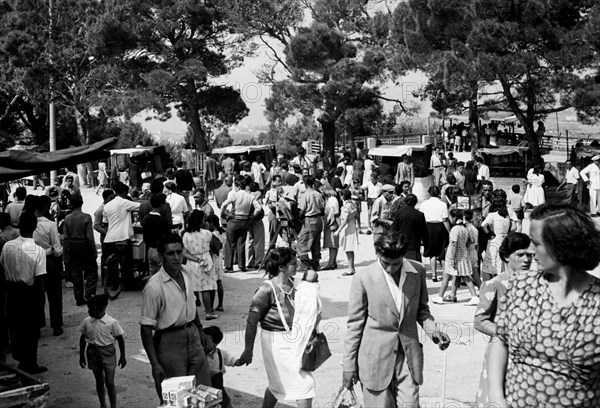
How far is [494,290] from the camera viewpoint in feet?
15.6

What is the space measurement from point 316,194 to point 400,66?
15.6m

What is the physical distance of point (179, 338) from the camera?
5.09 m

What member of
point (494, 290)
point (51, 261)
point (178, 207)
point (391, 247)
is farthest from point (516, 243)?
point (178, 207)

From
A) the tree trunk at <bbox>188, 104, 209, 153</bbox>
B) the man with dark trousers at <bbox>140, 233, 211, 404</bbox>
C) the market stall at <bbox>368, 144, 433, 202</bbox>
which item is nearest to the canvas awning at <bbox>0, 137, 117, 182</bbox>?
the man with dark trousers at <bbox>140, 233, 211, 404</bbox>

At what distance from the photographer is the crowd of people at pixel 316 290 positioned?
2.87m

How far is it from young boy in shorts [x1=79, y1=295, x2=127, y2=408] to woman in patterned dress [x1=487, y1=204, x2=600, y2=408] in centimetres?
414

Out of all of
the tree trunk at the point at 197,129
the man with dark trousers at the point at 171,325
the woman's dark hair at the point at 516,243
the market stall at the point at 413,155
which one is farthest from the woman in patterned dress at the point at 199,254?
the tree trunk at the point at 197,129

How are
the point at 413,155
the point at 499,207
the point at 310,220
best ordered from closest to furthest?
1. the point at 499,207
2. the point at 310,220
3. the point at 413,155

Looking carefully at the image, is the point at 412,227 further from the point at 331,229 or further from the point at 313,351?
the point at 313,351

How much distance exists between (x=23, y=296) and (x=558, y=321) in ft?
19.5

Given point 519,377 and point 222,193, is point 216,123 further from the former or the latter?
point 519,377

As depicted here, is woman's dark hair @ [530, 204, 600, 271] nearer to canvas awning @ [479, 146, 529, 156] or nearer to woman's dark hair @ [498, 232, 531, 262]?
woman's dark hair @ [498, 232, 531, 262]

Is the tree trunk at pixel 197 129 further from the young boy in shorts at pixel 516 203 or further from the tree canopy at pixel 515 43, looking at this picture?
the young boy in shorts at pixel 516 203

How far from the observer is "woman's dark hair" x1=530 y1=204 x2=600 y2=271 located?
9.31ft
